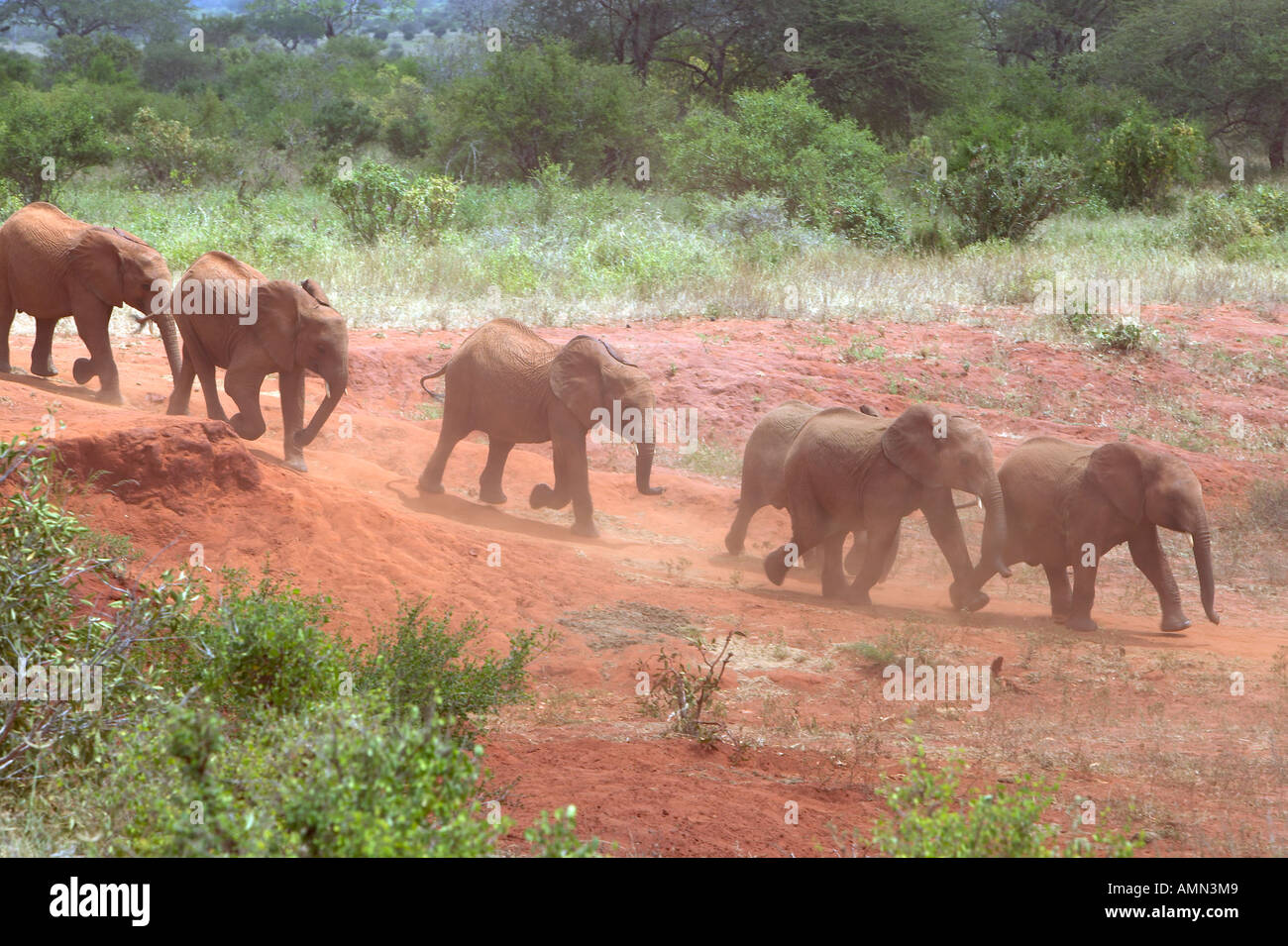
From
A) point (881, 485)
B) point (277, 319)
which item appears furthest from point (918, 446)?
point (277, 319)

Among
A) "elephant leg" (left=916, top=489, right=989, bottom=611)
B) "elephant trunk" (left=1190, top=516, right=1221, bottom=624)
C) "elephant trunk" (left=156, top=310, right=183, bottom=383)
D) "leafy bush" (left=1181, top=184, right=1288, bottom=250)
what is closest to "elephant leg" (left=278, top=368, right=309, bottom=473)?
"elephant trunk" (left=156, top=310, right=183, bottom=383)

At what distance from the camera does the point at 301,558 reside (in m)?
7.20

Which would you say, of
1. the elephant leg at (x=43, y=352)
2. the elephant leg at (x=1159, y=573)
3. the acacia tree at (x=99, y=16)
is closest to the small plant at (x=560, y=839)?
the elephant leg at (x=1159, y=573)

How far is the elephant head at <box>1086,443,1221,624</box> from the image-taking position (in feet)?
27.3

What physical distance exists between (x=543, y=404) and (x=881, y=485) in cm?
282

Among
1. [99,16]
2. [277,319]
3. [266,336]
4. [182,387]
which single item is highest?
[99,16]

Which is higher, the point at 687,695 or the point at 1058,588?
the point at 687,695

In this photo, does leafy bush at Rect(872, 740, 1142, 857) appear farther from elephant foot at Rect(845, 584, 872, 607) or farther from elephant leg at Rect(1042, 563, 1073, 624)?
elephant leg at Rect(1042, 563, 1073, 624)

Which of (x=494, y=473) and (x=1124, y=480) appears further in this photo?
(x=494, y=473)

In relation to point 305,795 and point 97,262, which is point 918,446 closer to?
point 305,795

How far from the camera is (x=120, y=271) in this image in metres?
10.4

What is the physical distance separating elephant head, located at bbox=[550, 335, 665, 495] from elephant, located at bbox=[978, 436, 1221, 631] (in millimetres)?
2605
